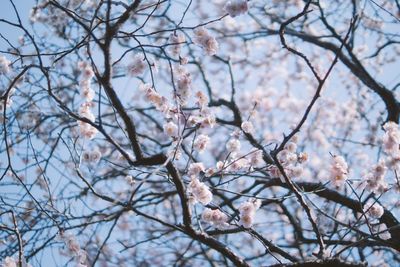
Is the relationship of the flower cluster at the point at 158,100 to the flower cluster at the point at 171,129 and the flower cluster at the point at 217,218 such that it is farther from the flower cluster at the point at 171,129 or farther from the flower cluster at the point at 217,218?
the flower cluster at the point at 217,218

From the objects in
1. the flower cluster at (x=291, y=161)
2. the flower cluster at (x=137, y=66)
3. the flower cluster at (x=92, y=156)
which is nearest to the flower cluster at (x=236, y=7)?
the flower cluster at (x=137, y=66)

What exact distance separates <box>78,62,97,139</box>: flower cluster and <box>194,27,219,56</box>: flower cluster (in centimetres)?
116

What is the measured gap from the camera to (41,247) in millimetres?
4535

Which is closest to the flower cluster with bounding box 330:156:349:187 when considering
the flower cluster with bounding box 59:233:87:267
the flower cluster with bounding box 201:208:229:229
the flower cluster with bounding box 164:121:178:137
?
the flower cluster with bounding box 201:208:229:229

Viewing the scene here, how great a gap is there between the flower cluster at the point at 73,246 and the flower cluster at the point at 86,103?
36.6 inches

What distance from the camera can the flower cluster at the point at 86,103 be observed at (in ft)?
12.9

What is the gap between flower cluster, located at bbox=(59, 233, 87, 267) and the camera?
12.2ft

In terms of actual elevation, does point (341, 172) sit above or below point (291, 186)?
above

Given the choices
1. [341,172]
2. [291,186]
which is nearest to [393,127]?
[341,172]

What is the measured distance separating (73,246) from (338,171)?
2.36 metres

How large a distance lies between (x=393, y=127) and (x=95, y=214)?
11.0ft

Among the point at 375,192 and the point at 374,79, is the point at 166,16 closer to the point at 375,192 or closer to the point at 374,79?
the point at 374,79

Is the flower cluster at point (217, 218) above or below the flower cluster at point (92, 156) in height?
below

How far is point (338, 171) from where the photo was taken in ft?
12.1
